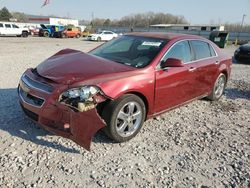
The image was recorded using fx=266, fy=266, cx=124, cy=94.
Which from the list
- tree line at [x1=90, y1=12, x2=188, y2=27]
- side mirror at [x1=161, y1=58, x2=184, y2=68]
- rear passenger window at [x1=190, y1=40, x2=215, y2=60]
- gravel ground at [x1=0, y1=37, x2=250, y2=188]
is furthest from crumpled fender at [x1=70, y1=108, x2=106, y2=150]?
tree line at [x1=90, y1=12, x2=188, y2=27]

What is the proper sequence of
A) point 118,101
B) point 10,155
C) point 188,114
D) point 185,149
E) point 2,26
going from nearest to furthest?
point 10,155 < point 118,101 < point 185,149 < point 188,114 < point 2,26

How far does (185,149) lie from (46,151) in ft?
6.61

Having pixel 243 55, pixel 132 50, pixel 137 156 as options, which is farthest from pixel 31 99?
pixel 243 55

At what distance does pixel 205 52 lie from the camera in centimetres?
575

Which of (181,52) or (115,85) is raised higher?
(181,52)

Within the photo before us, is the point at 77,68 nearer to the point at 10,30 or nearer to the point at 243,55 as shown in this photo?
the point at 243,55

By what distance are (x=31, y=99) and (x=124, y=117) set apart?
53.7 inches

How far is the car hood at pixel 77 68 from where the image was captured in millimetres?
3713

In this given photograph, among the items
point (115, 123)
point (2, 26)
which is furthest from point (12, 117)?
point (2, 26)

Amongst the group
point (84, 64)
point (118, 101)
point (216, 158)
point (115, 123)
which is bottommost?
point (216, 158)

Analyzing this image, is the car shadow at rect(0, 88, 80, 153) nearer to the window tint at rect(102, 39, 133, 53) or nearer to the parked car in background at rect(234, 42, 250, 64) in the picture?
the window tint at rect(102, 39, 133, 53)

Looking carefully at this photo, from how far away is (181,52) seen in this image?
16.2ft

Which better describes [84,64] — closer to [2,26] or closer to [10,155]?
[10,155]

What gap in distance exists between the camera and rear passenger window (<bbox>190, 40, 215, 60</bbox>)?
539 cm
